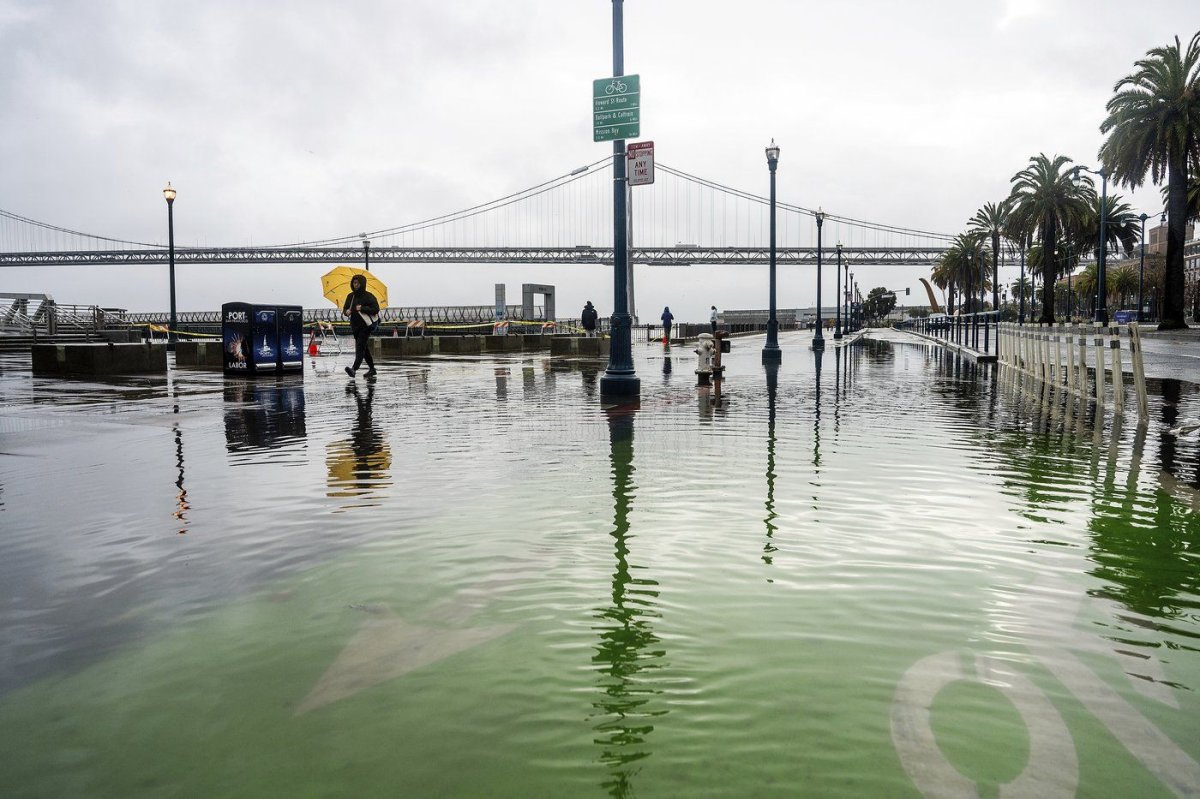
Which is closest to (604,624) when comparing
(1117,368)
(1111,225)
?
(1117,368)

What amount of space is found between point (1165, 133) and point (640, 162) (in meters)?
42.2

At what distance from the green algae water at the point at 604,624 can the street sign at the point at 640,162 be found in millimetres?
8477

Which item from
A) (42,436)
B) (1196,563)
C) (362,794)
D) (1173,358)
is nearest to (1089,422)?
(1196,563)

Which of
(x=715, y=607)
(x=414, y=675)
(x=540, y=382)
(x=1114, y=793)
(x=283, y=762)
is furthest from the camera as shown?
(x=540, y=382)

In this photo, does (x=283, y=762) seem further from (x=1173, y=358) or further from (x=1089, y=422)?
(x=1173, y=358)

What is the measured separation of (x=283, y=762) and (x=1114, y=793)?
220 cm

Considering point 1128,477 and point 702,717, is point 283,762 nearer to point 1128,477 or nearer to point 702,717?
point 702,717

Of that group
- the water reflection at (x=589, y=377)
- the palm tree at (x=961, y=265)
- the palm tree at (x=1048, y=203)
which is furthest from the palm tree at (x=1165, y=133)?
the palm tree at (x=961, y=265)

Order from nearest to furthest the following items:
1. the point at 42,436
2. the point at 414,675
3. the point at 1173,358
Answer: the point at 414,675 → the point at 42,436 → the point at 1173,358

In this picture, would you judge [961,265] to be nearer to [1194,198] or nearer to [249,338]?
[1194,198]

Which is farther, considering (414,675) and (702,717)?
(414,675)

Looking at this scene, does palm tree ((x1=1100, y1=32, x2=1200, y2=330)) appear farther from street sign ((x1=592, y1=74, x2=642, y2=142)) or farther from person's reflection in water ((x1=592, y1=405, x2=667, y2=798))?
person's reflection in water ((x1=592, y1=405, x2=667, y2=798))

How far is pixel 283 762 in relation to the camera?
2521mm

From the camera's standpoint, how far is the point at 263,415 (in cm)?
1218
